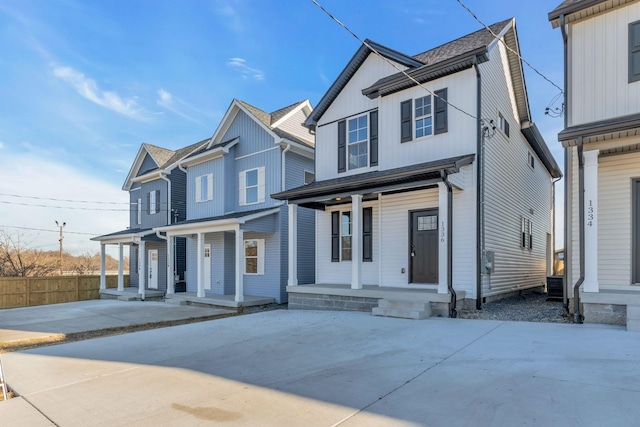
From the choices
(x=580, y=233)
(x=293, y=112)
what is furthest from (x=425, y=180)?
(x=293, y=112)

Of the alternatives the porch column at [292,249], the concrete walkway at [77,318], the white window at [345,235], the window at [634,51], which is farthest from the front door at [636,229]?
the concrete walkway at [77,318]

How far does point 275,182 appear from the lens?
1434 centimetres

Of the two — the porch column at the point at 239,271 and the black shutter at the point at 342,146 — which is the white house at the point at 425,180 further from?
the porch column at the point at 239,271

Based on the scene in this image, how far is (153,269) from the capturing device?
64.8ft

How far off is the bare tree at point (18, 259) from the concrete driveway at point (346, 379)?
2256cm

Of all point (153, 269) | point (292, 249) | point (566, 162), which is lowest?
point (153, 269)

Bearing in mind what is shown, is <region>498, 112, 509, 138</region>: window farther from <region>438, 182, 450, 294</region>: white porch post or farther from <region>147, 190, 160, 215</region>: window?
<region>147, 190, 160, 215</region>: window

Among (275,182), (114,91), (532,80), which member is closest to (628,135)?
(532,80)

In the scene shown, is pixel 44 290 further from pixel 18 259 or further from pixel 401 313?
pixel 401 313

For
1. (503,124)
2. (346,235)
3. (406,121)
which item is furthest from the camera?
(346,235)

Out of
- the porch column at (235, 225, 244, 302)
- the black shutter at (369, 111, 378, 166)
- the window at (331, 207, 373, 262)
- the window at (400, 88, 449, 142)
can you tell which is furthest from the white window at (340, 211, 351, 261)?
the porch column at (235, 225, 244, 302)

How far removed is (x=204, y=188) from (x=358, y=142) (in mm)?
8076

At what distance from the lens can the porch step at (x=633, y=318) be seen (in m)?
5.99

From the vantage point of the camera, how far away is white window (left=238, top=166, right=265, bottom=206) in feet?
48.9
